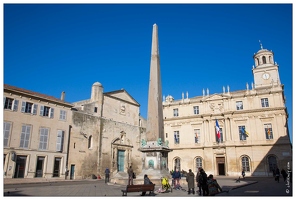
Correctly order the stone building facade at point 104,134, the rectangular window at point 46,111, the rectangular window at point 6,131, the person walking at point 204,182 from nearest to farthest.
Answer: the person walking at point 204,182
the rectangular window at point 6,131
the rectangular window at point 46,111
the stone building facade at point 104,134

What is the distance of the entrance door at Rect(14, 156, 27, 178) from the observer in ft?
58.9

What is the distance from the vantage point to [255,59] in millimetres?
35438

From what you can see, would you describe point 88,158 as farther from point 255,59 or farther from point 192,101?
point 255,59

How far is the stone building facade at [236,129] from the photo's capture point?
27.4 metres

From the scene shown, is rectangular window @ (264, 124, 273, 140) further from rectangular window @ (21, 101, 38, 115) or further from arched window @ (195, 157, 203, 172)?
rectangular window @ (21, 101, 38, 115)

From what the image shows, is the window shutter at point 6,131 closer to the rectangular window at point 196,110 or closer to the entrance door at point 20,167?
the entrance door at point 20,167

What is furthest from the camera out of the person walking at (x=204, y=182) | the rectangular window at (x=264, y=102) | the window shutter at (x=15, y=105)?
the rectangular window at (x=264, y=102)

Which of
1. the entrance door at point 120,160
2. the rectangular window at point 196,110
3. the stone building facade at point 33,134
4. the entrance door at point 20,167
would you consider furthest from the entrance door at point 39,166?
the rectangular window at point 196,110

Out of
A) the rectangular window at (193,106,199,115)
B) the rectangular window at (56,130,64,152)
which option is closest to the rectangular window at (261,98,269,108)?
the rectangular window at (193,106,199,115)

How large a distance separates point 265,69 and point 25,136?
1214 inches

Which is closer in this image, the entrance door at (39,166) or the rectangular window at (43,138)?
the entrance door at (39,166)

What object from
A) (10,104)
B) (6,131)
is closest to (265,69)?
(10,104)

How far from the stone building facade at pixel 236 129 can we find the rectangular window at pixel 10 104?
67.1 feet

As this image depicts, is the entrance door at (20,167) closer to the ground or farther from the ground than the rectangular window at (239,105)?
closer to the ground
